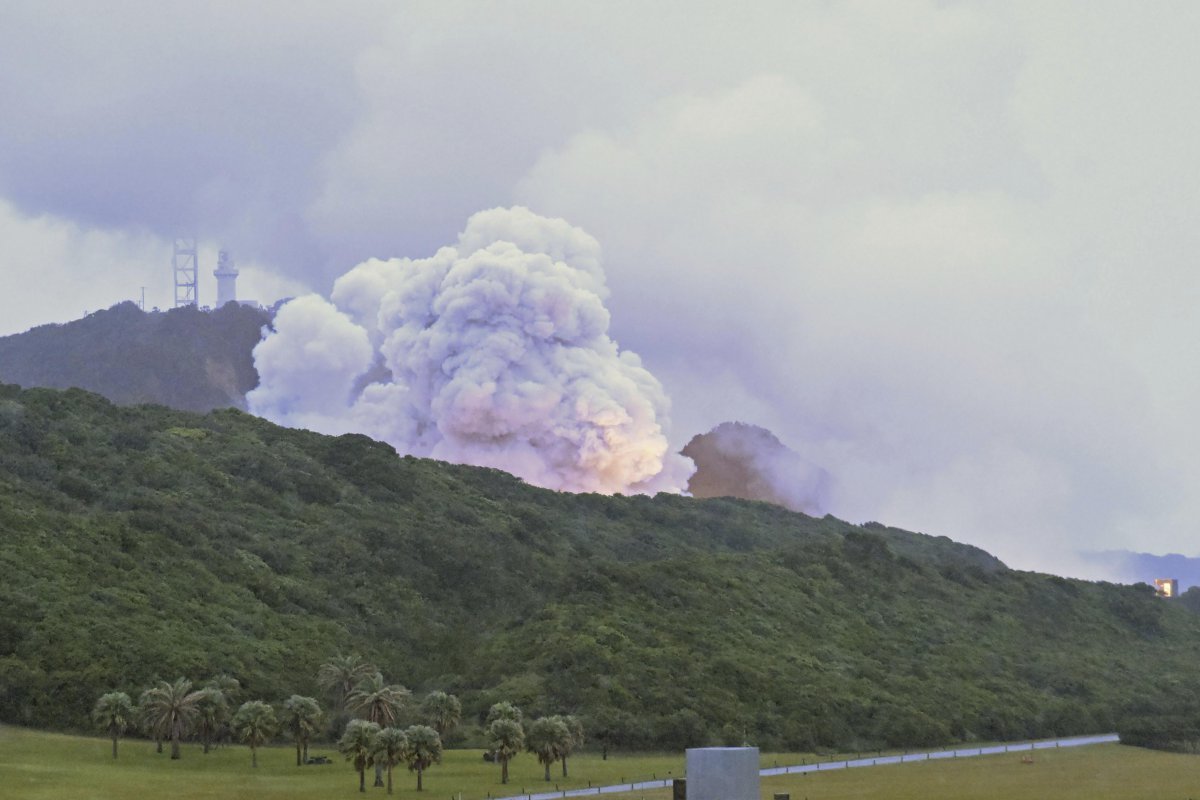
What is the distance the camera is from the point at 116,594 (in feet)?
400

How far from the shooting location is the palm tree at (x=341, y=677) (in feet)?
374

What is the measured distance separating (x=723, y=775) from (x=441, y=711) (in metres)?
74.5

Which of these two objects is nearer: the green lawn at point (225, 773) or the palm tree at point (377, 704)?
the green lawn at point (225, 773)

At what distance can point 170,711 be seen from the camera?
99.6 meters

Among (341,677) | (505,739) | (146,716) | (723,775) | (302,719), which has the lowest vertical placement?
(505,739)

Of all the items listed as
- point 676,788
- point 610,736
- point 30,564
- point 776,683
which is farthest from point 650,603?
point 676,788

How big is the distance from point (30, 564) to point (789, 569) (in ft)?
247

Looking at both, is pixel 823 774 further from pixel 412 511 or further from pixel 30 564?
→ pixel 412 511

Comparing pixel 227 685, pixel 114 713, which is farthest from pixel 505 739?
pixel 114 713

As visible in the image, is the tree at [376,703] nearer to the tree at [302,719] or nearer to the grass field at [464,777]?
the tree at [302,719]

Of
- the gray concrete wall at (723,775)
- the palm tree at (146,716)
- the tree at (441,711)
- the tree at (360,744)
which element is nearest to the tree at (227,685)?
the palm tree at (146,716)

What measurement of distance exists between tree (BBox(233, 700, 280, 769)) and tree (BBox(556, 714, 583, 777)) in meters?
17.2

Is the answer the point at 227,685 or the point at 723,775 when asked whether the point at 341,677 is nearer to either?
the point at 227,685

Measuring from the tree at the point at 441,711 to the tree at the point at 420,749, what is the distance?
11795 mm
